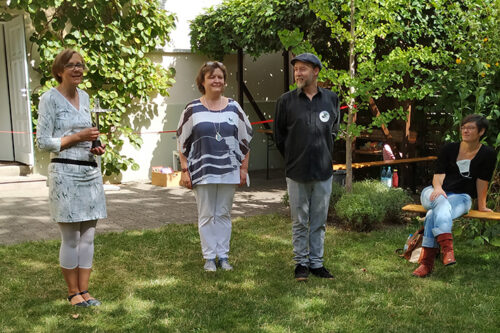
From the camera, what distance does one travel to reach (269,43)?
914cm

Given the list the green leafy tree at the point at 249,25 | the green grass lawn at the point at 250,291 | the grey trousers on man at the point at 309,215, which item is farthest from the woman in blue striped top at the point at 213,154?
the green leafy tree at the point at 249,25

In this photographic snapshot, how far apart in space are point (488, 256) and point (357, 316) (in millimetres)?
2016

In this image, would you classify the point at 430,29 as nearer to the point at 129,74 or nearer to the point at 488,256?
the point at 488,256

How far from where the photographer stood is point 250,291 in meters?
4.52

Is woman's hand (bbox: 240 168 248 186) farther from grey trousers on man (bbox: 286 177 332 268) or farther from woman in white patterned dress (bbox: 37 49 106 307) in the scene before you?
woman in white patterned dress (bbox: 37 49 106 307)

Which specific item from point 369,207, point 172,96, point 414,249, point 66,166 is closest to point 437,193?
point 414,249

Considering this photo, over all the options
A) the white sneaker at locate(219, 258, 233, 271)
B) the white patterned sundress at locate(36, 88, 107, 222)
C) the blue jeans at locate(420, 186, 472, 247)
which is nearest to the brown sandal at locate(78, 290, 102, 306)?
the white patterned sundress at locate(36, 88, 107, 222)

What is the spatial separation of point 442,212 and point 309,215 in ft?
3.64

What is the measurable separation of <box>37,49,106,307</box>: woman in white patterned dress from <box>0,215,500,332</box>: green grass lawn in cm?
39

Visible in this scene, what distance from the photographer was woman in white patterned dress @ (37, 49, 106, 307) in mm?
3945

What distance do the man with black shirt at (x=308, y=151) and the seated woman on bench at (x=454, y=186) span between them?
36.2 inches

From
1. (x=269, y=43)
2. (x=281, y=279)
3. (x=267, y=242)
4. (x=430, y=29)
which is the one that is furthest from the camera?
(x=269, y=43)

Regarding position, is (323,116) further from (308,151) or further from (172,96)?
(172,96)

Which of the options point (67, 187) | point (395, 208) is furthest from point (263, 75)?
point (67, 187)
